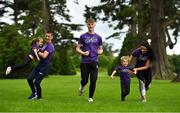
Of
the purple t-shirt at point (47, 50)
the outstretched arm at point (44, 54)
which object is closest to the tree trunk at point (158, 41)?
the purple t-shirt at point (47, 50)

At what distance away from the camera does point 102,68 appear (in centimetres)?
9562

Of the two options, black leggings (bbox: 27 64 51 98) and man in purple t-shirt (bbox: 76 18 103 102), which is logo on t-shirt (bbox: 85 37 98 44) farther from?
black leggings (bbox: 27 64 51 98)

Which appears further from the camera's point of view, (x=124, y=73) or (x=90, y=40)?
(x=124, y=73)

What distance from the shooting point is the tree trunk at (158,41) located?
46719mm

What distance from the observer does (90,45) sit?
53.0 feet

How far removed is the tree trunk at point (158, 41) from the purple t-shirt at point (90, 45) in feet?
100

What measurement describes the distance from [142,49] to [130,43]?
42192 mm

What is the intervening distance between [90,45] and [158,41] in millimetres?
32203

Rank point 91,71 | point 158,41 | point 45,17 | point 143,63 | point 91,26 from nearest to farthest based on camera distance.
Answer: point 91,26 < point 91,71 < point 143,63 < point 158,41 < point 45,17

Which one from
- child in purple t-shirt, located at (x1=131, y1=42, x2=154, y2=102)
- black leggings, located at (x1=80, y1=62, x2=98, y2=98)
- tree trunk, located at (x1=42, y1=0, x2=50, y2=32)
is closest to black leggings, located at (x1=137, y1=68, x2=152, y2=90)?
child in purple t-shirt, located at (x1=131, y1=42, x2=154, y2=102)

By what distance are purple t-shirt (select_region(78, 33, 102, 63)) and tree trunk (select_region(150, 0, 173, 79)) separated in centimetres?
3057

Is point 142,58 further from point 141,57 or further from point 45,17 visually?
point 45,17

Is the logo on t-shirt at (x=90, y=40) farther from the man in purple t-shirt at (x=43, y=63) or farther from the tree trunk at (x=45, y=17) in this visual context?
the tree trunk at (x=45, y=17)

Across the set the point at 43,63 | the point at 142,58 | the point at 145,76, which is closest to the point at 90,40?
the point at 43,63
